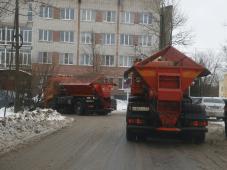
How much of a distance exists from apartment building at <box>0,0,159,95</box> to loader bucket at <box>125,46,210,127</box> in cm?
5969

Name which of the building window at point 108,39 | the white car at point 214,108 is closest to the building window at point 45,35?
the building window at point 108,39

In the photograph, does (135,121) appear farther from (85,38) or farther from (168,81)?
(85,38)

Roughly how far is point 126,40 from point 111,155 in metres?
66.5

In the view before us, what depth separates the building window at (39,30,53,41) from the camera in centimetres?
7888

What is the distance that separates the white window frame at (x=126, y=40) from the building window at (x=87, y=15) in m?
5.00

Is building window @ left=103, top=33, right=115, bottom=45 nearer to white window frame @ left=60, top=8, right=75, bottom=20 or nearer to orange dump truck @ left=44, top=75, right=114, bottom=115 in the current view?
white window frame @ left=60, top=8, right=75, bottom=20

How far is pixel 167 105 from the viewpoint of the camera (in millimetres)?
17578

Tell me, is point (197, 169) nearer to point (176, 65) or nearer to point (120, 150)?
point (120, 150)

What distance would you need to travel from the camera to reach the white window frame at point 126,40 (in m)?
80.2

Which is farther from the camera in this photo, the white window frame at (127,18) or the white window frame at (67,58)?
the white window frame at (127,18)

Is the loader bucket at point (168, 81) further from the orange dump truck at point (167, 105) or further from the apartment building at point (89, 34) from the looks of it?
the apartment building at point (89, 34)

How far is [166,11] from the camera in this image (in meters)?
53.5

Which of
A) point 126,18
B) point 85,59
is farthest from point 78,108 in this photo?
point 126,18

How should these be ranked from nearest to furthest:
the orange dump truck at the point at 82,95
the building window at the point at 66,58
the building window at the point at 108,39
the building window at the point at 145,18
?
the orange dump truck at the point at 82,95 → the building window at the point at 66,58 → the building window at the point at 108,39 → the building window at the point at 145,18
